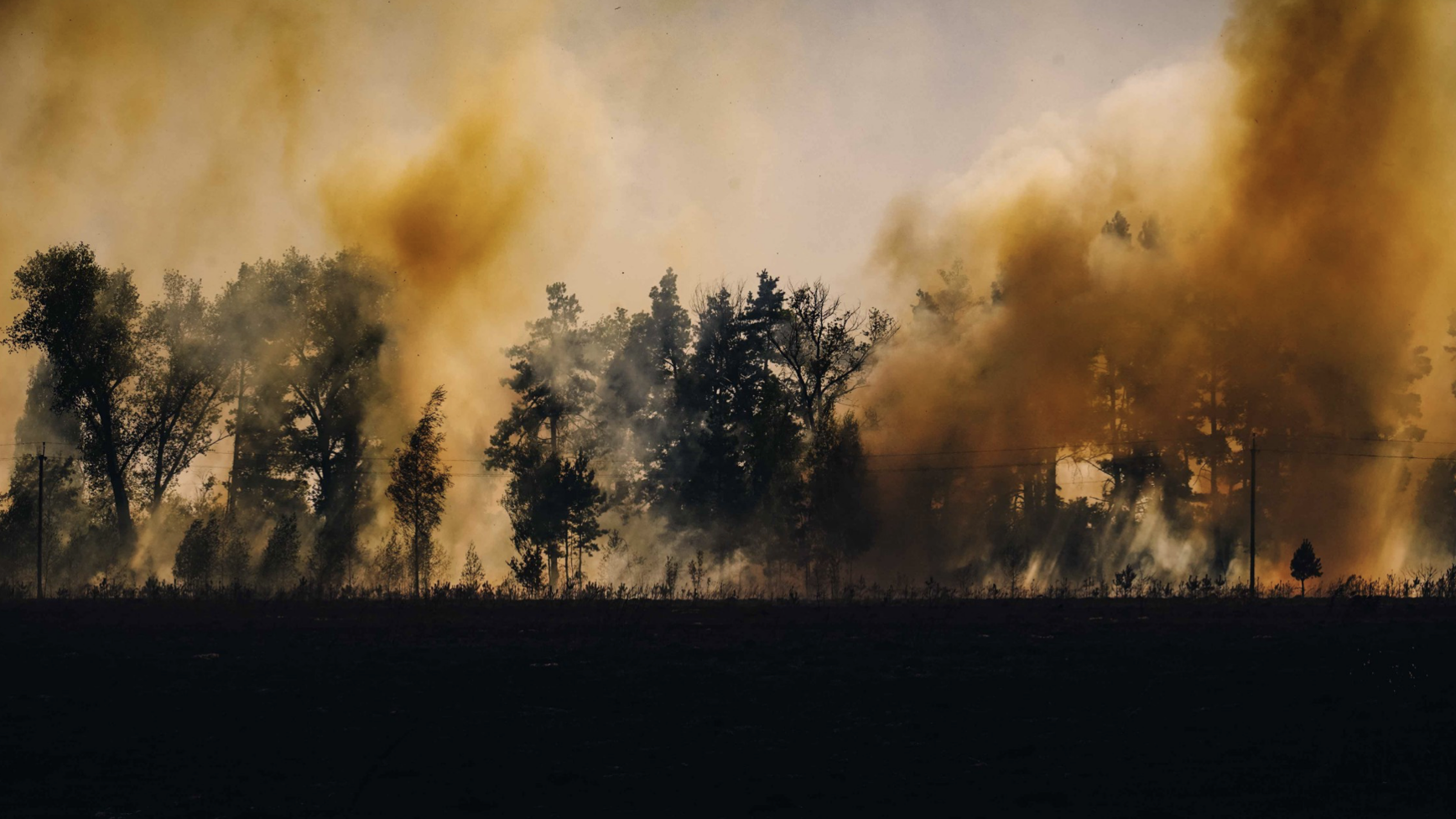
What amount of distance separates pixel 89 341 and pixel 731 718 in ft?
176

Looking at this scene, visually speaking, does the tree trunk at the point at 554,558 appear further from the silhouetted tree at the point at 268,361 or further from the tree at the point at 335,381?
the silhouetted tree at the point at 268,361

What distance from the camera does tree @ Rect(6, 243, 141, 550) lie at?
65250 millimetres

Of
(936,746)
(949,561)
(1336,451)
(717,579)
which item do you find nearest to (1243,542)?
(1336,451)

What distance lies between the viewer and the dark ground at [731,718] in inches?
715

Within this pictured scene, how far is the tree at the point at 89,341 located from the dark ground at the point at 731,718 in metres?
25.1

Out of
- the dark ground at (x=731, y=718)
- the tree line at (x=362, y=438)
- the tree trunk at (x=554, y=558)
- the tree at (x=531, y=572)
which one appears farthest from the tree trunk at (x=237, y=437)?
the dark ground at (x=731, y=718)

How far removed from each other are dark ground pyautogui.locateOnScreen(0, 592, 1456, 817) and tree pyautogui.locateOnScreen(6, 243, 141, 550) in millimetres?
25139

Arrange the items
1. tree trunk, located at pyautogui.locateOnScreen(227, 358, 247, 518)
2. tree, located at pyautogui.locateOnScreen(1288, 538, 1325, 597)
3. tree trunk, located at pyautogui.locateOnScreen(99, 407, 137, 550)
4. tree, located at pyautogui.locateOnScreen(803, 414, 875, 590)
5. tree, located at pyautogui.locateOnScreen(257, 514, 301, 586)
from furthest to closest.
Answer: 1. tree trunk, located at pyautogui.locateOnScreen(227, 358, 247, 518)
2. tree trunk, located at pyautogui.locateOnScreen(99, 407, 137, 550)
3. tree, located at pyautogui.locateOnScreen(257, 514, 301, 586)
4. tree, located at pyautogui.locateOnScreen(803, 414, 875, 590)
5. tree, located at pyautogui.locateOnScreen(1288, 538, 1325, 597)

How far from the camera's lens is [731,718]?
81.9ft

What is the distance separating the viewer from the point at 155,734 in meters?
23.3

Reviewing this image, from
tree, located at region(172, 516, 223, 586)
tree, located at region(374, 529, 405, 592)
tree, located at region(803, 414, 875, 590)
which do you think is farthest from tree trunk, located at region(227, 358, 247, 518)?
tree, located at region(803, 414, 875, 590)

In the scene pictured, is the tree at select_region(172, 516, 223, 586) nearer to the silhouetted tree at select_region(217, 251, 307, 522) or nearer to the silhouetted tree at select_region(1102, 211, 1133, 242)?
the silhouetted tree at select_region(217, 251, 307, 522)

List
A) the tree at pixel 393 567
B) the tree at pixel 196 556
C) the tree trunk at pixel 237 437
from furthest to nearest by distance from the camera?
the tree trunk at pixel 237 437, the tree at pixel 196 556, the tree at pixel 393 567

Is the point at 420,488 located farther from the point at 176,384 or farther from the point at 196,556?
the point at 176,384
